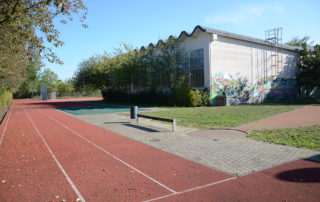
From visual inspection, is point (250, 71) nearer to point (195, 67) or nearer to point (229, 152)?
point (195, 67)

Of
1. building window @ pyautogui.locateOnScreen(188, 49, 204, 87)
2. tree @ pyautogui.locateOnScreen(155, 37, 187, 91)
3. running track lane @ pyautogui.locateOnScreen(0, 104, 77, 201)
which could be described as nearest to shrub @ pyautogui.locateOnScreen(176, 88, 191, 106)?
tree @ pyautogui.locateOnScreen(155, 37, 187, 91)

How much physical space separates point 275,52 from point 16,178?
33.6 meters

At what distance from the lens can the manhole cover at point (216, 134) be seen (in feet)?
28.6

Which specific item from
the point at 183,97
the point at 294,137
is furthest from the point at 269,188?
the point at 183,97

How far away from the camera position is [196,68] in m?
27.0

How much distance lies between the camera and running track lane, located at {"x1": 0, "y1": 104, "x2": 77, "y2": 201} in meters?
4.17

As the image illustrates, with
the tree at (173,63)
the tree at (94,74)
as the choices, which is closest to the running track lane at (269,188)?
the tree at (173,63)

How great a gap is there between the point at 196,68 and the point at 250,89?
24.3 feet

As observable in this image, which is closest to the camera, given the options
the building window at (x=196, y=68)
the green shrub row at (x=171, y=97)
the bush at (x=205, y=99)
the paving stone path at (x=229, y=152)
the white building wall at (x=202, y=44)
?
the paving stone path at (x=229, y=152)

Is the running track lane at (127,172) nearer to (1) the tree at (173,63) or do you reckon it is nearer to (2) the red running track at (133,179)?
(2) the red running track at (133,179)

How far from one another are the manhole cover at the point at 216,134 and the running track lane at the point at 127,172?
248 centimetres

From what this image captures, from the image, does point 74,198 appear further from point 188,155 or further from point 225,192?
point 188,155

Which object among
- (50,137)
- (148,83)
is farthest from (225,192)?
(148,83)

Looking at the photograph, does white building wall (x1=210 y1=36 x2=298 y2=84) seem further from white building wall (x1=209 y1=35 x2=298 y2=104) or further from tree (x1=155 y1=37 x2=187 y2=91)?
tree (x1=155 y1=37 x2=187 y2=91)
